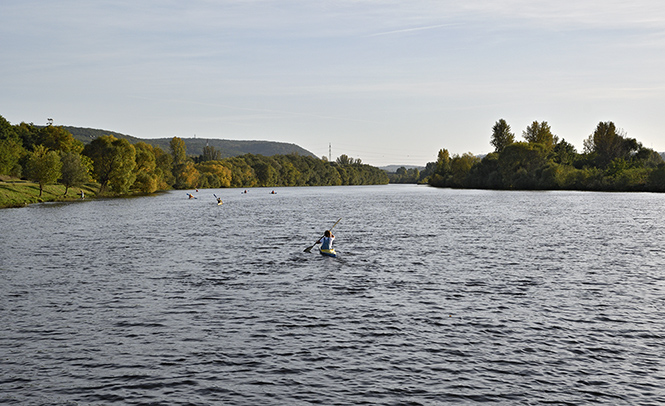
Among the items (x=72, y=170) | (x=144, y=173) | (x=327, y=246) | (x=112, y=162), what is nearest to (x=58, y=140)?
(x=144, y=173)

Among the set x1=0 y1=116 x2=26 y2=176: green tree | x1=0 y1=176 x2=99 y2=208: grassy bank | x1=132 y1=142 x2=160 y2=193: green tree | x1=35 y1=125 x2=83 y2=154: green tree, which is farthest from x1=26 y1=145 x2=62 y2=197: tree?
x1=132 y1=142 x2=160 y2=193: green tree

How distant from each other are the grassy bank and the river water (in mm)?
66254

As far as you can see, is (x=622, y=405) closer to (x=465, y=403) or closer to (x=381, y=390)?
(x=465, y=403)

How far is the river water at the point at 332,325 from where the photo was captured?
658 inches

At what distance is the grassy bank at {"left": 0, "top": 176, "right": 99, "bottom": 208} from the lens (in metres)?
107

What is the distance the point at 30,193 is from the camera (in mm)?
120312

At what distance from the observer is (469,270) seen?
3772 cm

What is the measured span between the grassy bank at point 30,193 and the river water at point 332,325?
66254mm

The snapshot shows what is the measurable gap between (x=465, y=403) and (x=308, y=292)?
16.0 m

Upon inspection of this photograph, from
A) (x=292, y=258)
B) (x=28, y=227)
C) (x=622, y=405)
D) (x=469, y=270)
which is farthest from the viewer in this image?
(x=28, y=227)

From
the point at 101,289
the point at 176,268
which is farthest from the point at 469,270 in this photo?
the point at 101,289

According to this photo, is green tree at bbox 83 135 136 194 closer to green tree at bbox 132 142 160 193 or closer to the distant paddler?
green tree at bbox 132 142 160 193

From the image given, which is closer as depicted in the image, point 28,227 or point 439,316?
point 439,316

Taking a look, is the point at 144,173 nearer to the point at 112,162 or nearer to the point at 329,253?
the point at 112,162
